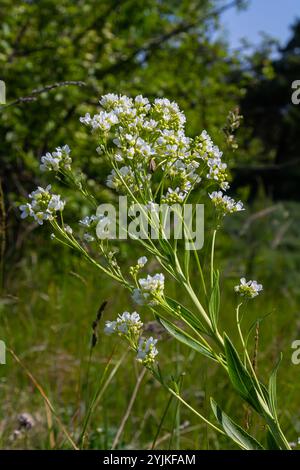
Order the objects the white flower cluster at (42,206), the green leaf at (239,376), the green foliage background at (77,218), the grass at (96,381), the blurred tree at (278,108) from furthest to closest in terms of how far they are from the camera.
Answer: the blurred tree at (278,108) → the green foliage background at (77,218) → the grass at (96,381) → the white flower cluster at (42,206) → the green leaf at (239,376)

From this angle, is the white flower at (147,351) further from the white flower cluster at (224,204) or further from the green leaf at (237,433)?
the white flower cluster at (224,204)

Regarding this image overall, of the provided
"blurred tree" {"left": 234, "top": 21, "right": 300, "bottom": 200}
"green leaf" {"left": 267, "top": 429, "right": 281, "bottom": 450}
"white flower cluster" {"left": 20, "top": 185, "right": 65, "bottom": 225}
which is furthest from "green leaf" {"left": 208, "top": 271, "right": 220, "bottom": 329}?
"blurred tree" {"left": 234, "top": 21, "right": 300, "bottom": 200}

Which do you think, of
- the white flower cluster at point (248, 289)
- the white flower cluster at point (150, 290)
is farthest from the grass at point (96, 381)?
the white flower cluster at point (150, 290)

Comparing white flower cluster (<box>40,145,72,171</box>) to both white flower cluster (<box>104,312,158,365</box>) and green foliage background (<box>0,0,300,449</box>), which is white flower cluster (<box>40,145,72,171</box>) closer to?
white flower cluster (<box>104,312,158,365</box>)

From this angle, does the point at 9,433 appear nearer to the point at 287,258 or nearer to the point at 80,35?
the point at 80,35

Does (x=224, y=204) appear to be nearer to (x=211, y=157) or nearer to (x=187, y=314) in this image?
(x=211, y=157)

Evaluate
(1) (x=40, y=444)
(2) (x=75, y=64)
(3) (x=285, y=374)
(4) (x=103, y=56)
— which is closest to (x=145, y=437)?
(1) (x=40, y=444)
